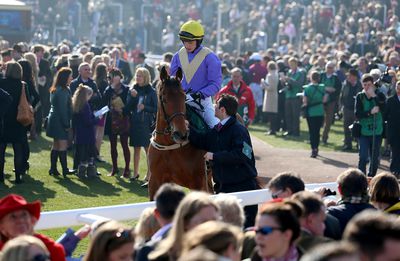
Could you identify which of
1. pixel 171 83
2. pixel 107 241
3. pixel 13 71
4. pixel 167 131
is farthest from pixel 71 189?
pixel 107 241

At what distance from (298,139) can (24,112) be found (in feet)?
30.0

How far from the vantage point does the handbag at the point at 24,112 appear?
15641 millimetres

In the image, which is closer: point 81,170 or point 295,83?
point 81,170

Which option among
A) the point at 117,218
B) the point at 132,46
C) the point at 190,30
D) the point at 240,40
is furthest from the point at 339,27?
the point at 117,218

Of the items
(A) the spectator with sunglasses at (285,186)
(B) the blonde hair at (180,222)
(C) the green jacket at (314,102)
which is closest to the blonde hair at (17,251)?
(B) the blonde hair at (180,222)

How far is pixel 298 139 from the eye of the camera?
23656 mm

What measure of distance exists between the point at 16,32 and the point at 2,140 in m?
17.5

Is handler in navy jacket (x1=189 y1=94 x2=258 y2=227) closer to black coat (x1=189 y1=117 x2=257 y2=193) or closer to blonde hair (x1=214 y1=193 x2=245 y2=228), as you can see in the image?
black coat (x1=189 y1=117 x2=257 y2=193)

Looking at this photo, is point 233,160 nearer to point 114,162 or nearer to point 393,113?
point 114,162

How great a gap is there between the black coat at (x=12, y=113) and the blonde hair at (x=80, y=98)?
109 cm

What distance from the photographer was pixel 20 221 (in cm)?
719

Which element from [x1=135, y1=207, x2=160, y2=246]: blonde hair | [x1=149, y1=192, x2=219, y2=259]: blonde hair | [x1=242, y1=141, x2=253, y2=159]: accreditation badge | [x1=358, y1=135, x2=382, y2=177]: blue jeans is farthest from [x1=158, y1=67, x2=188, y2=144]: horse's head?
[x1=358, y1=135, x2=382, y2=177]: blue jeans

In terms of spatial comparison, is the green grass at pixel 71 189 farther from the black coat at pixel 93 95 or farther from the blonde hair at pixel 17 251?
the blonde hair at pixel 17 251

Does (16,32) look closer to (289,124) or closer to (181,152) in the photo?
(289,124)
